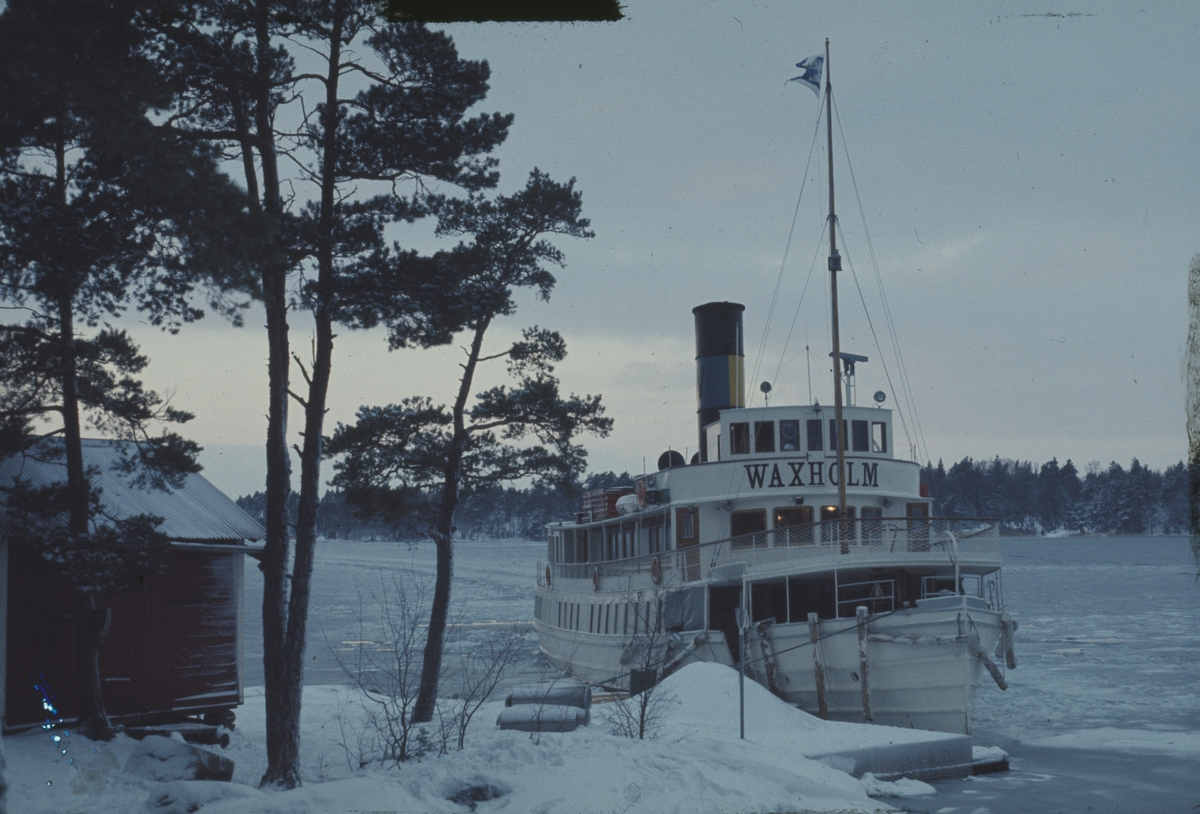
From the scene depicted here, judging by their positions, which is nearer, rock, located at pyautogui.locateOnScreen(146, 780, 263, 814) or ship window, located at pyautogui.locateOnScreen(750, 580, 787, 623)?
rock, located at pyautogui.locateOnScreen(146, 780, 263, 814)

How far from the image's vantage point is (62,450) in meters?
15.4

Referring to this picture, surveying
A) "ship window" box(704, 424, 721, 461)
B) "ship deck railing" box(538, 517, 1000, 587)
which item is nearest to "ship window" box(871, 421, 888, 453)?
"ship deck railing" box(538, 517, 1000, 587)

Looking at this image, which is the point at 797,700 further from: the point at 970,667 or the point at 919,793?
the point at 919,793

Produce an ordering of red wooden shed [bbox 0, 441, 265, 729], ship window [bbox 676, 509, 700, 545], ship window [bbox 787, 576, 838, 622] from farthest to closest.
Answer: ship window [bbox 676, 509, 700, 545] → ship window [bbox 787, 576, 838, 622] → red wooden shed [bbox 0, 441, 265, 729]

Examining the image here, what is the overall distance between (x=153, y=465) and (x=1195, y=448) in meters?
13.8

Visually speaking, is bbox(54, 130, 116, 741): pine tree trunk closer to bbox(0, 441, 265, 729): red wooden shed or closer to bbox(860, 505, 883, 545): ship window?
bbox(0, 441, 265, 729): red wooden shed

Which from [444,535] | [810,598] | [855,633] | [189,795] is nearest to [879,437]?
[810,598]

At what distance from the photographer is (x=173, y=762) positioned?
14.2 meters

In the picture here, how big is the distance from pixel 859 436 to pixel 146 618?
1776 centimetres

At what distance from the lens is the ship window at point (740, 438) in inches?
1104

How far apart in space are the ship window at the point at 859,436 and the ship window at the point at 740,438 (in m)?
2.74

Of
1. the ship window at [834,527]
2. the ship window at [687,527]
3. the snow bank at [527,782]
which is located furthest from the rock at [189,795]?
the ship window at [687,527]

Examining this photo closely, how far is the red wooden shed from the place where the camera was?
16.8m

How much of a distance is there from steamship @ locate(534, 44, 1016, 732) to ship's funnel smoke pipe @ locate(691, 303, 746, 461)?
43 millimetres
